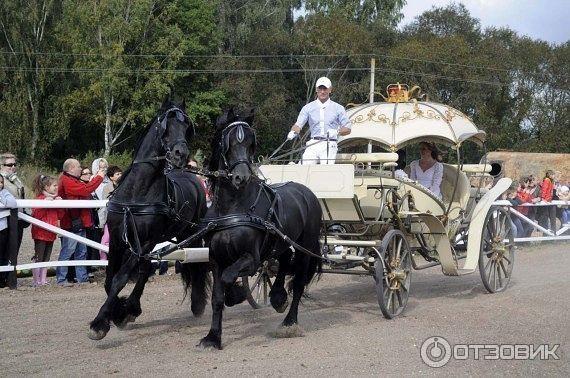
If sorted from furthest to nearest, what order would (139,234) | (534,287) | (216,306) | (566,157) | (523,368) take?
(566,157) < (534,287) < (139,234) < (216,306) < (523,368)

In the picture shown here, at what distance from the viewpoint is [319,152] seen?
977 centimetres

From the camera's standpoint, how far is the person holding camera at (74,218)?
11.6 metres

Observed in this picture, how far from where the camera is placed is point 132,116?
42.2m

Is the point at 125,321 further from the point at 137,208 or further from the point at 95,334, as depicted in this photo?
the point at 137,208

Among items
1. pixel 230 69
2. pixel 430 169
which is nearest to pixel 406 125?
pixel 430 169

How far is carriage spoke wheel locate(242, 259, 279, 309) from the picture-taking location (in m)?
9.63

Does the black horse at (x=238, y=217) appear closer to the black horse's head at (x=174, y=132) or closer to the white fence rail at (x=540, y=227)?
the black horse's head at (x=174, y=132)

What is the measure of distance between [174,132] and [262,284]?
3.06 m

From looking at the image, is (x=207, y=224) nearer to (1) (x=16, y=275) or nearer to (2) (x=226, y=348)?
(2) (x=226, y=348)

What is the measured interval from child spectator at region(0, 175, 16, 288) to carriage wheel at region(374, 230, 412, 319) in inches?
202

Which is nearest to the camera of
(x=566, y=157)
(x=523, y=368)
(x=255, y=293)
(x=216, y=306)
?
(x=523, y=368)

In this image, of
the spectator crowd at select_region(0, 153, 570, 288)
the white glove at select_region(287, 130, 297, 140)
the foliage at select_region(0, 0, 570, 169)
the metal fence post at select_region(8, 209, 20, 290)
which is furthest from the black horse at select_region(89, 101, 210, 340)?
the foliage at select_region(0, 0, 570, 169)

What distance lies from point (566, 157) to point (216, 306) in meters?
27.4

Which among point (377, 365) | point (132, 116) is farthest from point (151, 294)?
point (132, 116)
